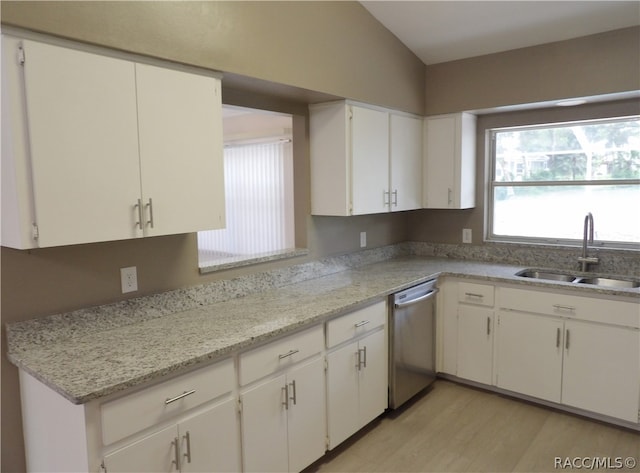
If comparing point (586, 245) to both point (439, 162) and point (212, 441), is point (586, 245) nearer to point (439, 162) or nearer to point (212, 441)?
point (439, 162)

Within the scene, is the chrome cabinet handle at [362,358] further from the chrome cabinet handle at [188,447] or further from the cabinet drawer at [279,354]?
the chrome cabinet handle at [188,447]

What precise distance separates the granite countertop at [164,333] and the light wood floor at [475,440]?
88 cm

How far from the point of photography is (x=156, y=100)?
75.1 inches

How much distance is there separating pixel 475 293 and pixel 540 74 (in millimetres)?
1658

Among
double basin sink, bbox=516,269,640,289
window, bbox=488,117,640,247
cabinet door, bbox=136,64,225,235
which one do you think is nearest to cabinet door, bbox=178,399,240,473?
cabinet door, bbox=136,64,225,235

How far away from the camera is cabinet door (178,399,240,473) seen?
5.84ft

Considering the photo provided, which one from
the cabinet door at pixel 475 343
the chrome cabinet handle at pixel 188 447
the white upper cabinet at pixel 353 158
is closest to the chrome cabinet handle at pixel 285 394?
the chrome cabinet handle at pixel 188 447

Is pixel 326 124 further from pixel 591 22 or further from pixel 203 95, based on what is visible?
pixel 591 22

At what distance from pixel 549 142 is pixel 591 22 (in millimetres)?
933

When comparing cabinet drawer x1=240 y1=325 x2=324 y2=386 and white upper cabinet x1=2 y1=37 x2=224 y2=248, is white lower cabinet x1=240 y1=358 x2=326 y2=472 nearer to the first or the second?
cabinet drawer x1=240 y1=325 x2=324 y2=386

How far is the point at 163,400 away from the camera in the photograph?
1687 millimetres

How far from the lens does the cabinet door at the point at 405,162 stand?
347cm

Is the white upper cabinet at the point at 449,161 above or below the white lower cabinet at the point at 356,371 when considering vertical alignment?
above

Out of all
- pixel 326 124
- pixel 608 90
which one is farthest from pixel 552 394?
pixel 326 124
